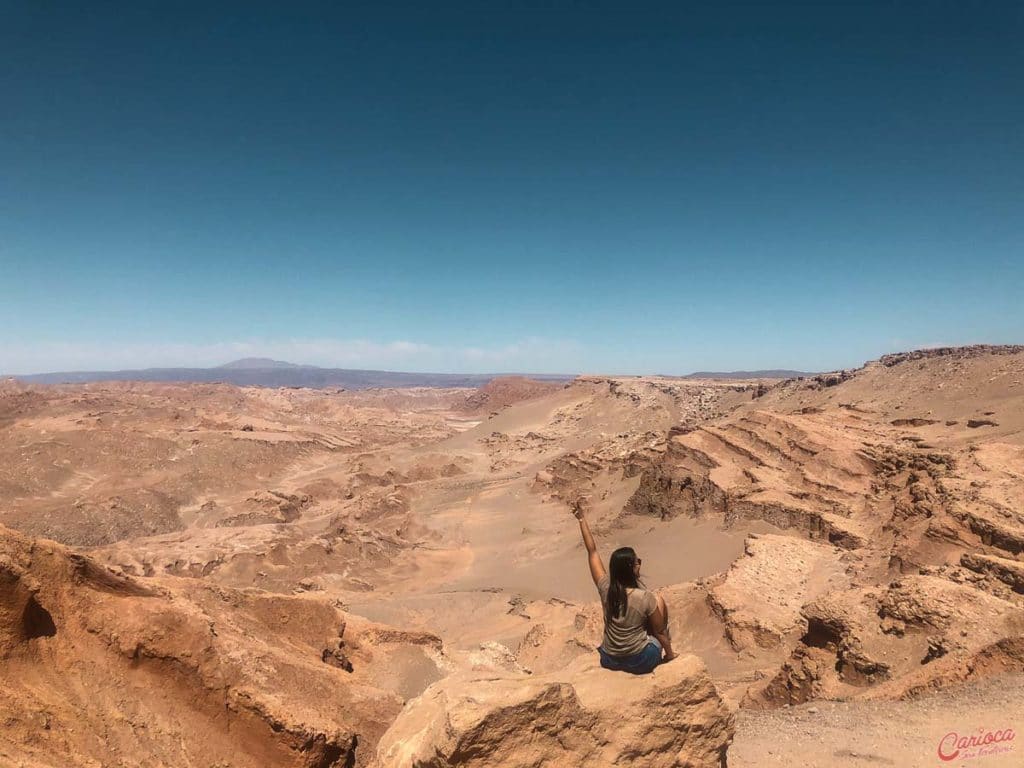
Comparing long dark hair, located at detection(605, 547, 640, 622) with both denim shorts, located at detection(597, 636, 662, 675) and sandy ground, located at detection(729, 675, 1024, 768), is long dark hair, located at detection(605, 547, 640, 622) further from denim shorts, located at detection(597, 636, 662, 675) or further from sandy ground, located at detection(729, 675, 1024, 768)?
sandy ground, located at detection(729, 675, 1024, 768)

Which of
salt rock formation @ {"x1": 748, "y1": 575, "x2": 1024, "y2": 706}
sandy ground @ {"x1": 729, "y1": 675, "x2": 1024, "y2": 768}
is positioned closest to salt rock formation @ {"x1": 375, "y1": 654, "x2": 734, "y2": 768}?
sandy ground @ {"x1": 729, "y1": 675, "x2": 1024, "y2": 768}

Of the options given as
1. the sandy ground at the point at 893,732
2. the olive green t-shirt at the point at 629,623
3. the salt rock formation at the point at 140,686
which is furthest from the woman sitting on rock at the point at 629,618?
the salt rock formation at the point at 140,686

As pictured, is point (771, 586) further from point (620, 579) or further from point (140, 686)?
point (140, 686)

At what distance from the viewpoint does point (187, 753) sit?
496 cm

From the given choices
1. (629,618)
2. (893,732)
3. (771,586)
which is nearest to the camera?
(629,618)

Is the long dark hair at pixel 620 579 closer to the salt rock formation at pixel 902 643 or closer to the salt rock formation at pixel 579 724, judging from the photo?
the salt rock formation at pixel 579 724

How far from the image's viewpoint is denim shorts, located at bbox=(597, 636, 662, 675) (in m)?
4.09

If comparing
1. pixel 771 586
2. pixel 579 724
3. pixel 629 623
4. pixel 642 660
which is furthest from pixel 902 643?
pixel 579 724

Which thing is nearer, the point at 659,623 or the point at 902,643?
the point at 659,623

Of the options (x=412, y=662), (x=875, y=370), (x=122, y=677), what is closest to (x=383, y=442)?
(x=875, y=370)

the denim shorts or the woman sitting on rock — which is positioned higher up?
the woman sitting on rock

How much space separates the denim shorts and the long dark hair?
396mm

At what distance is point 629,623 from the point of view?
13.1ft

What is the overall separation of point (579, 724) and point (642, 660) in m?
0.65
